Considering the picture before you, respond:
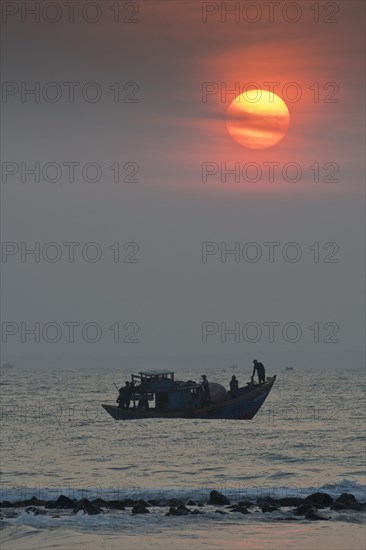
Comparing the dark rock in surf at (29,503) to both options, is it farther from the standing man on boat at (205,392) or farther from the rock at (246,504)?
the standing man on boat at (205,392)

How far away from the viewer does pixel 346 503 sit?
42.7 metres

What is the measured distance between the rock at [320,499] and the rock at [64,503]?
10.0 m

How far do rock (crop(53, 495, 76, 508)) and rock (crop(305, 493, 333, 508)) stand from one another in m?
10.0

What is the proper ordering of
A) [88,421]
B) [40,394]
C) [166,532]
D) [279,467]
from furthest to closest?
[40,394]
[88,421]
[279,467]
[166,532]

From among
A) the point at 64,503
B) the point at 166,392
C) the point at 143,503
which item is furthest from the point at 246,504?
the point at 166,392

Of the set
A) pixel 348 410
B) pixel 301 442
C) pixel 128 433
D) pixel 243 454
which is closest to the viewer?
pixel 243 454

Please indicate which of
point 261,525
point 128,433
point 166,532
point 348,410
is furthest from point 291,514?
point 348,410

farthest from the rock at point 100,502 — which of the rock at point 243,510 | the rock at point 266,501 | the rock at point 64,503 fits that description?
the rock at point 266,501

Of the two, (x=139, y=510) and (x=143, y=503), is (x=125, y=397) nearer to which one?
(x=143, y=503)

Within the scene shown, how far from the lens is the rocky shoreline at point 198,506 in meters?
41.0

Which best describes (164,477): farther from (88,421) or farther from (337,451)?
(88,421)

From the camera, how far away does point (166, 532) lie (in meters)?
37.3

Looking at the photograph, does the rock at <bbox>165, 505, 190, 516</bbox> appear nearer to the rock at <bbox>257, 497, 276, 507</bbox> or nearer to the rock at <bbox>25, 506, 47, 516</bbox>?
the rock at <bbox>257, 497, 276, 507</bbox>

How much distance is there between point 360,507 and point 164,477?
635 inches
